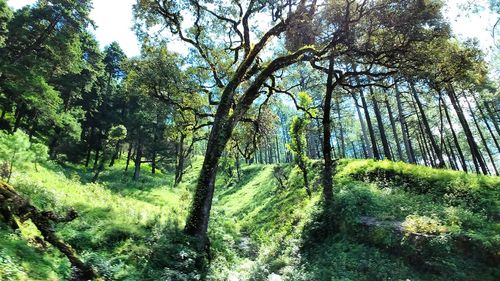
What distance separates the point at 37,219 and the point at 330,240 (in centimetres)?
1092

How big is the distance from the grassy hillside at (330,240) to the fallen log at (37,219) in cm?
Answer: 26

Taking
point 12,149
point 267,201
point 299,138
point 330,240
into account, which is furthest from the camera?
point 267,201

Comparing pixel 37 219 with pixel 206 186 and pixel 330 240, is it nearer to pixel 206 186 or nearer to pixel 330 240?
pixel 206 186

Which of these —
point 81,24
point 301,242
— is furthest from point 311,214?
point 81,24

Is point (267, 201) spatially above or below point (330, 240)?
above

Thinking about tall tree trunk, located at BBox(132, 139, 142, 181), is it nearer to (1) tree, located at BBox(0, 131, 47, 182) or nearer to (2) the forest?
(2) the forest

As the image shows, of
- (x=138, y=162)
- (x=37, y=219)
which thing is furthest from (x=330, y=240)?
(x=138, y=162)

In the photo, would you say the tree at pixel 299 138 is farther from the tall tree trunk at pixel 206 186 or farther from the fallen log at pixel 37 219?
the fallen log at pixel 37 219

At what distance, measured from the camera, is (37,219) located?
744 centimetres

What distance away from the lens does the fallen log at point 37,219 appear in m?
6.92

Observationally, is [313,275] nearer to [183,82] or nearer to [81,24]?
[183,82]

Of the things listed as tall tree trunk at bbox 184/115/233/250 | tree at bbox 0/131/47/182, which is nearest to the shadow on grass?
tall tree trunk at bbox 184/115/233/250

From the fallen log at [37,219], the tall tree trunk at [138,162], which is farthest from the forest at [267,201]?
the tall tree trunk at [138,162]

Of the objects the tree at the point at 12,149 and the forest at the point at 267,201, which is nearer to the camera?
the forest at the point at 267,201
